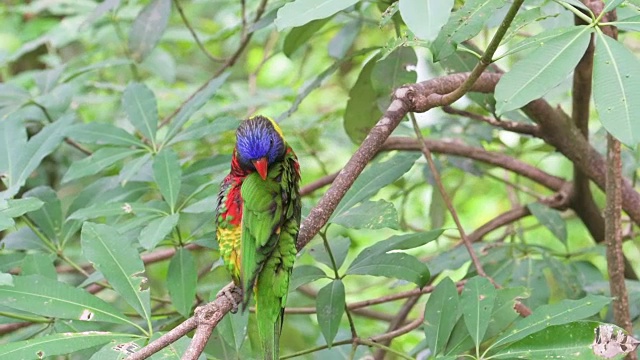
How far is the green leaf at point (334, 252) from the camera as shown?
5.92 ft

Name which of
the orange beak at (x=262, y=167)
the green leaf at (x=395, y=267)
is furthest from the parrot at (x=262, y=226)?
the green leaf at (x=395, y=267)

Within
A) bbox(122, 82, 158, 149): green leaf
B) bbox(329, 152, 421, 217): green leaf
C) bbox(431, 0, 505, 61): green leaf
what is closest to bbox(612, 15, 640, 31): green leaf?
bbox(431, 0, 505, 61): green leaf

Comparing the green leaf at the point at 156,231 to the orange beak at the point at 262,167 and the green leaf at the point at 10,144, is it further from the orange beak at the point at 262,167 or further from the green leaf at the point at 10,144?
the green leaf at the point at 10,144

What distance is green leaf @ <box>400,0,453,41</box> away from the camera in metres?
0.98

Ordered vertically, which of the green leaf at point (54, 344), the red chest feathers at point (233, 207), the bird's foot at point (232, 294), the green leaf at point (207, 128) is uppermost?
the green leaf at point (207, 128)

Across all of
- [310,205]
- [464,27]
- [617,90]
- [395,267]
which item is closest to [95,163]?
[310,205]

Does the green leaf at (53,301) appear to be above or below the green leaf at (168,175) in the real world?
below

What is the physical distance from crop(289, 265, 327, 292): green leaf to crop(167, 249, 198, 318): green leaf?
208 millimetres

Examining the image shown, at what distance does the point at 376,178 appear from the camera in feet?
5.64

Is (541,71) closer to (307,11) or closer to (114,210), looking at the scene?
(307,11)

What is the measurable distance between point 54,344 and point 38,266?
411 mm

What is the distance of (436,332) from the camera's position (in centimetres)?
154

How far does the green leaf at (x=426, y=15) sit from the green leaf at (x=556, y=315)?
2.06 feet

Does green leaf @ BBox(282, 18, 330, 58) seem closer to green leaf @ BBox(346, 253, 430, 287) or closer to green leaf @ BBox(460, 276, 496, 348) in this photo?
green leaf @ BBox(346, 253, 430, 287)
